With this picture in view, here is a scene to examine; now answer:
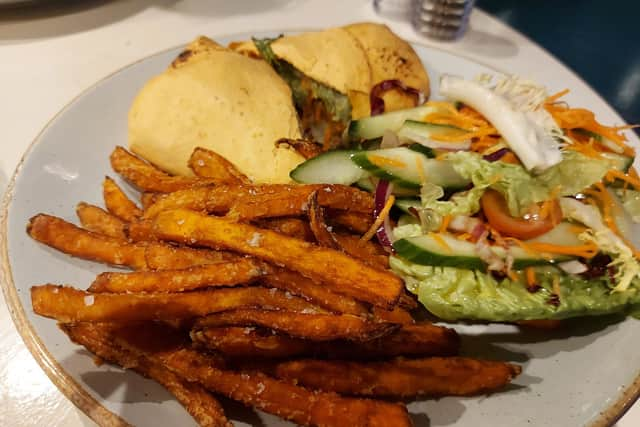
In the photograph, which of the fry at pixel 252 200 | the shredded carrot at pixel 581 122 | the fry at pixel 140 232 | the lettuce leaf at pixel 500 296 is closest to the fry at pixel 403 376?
the lettuce leaf at pixel 500 296

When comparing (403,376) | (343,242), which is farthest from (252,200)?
(403,376)

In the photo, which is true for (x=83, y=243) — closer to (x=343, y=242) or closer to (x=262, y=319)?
(x=262, y=319)

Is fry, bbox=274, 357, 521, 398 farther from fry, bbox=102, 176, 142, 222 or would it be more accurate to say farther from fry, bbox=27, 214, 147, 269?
fry, bbox=102, 176, 142, 222

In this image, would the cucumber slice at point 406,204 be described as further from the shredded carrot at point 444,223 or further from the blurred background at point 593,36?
the blurred background at point 593,36

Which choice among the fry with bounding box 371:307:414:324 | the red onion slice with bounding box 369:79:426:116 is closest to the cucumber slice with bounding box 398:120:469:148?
the red onion slice with bounding box 369:79:426:116

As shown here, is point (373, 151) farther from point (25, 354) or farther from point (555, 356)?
point (25, 354)

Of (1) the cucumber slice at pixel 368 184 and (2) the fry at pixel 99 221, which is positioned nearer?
(2) the fry at pixel 99 221
